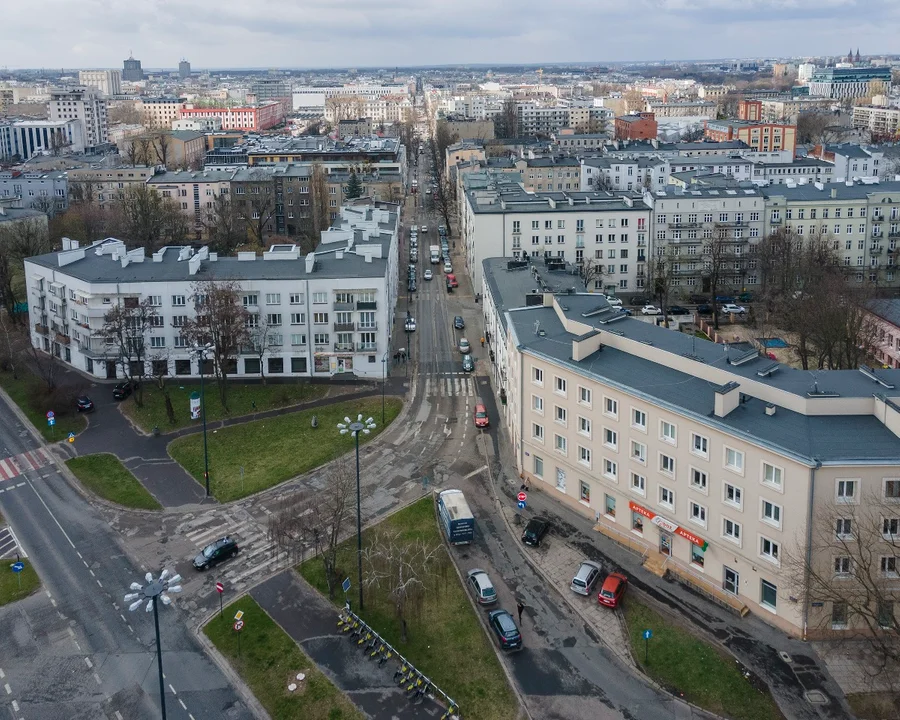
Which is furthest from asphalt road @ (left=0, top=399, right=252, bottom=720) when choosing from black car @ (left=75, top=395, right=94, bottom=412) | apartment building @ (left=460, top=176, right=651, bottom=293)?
apartment building @ (left=460, top=176, right=651, bottom=293)

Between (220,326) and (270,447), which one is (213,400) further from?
(270,447)

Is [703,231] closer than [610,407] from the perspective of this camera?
No

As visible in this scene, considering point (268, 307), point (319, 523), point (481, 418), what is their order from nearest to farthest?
point (319, 523)
point (481, 418)
point (268, 307)

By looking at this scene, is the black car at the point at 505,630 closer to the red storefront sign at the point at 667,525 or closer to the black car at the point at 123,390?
the red storefront sign at the point at 667,525

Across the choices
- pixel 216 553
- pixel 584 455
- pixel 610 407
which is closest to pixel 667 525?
pixel 610 407

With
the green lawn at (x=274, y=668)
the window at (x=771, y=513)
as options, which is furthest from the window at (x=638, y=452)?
the green lawn at (x=274, y=668)

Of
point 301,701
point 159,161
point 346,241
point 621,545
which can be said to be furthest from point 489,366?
point 159,161
